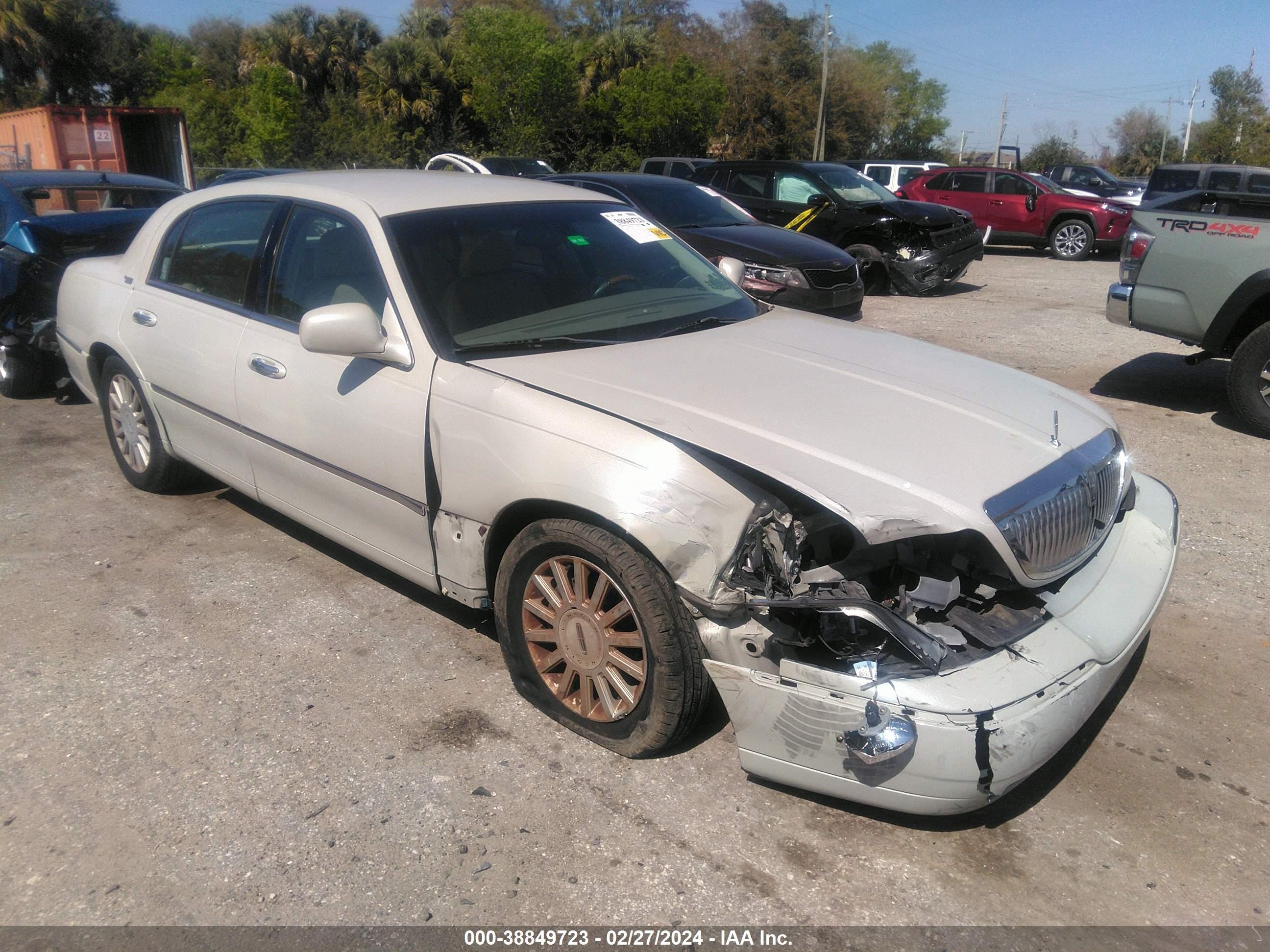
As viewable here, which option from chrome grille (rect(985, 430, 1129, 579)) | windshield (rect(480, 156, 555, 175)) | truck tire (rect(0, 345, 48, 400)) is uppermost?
windshield (rect(480, 156, 555, 175))

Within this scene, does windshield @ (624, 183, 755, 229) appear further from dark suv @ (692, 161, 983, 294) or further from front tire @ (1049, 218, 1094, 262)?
front tire @ (1049, 218, 1094, 262)

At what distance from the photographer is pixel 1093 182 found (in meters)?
22.2

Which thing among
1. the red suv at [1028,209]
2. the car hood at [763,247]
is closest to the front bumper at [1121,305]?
the car hood at [763,247]

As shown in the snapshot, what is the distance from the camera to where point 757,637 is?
99.0 inches

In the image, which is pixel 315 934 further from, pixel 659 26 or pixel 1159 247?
pixel 659 26

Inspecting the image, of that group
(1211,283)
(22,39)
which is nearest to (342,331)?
(1211,283)

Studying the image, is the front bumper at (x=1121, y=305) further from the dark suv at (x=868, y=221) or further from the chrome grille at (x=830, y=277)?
the dark suv at (x=868, y=221)

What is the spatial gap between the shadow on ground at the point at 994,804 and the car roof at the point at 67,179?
7404 millimetres

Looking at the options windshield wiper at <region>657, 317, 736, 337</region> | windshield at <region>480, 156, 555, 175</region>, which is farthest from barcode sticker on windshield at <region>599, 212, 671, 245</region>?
windshield at <region>480, 156, 555, 175</region>

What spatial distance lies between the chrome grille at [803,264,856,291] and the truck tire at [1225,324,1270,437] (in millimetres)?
3239

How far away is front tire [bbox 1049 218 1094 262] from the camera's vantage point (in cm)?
1667

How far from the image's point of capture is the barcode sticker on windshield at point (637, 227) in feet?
13.5

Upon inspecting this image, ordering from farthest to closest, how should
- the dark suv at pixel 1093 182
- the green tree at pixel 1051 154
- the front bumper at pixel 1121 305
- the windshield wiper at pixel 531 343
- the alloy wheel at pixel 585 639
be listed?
the green tree at pixel 1051 154 → the dark suv at pixel 1093 182 → the front bumper at pixel 1121 305 → the windshield wiper at pixel 531 343 → the alloy wheel at pixel 585 639

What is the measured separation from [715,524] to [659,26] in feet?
202
